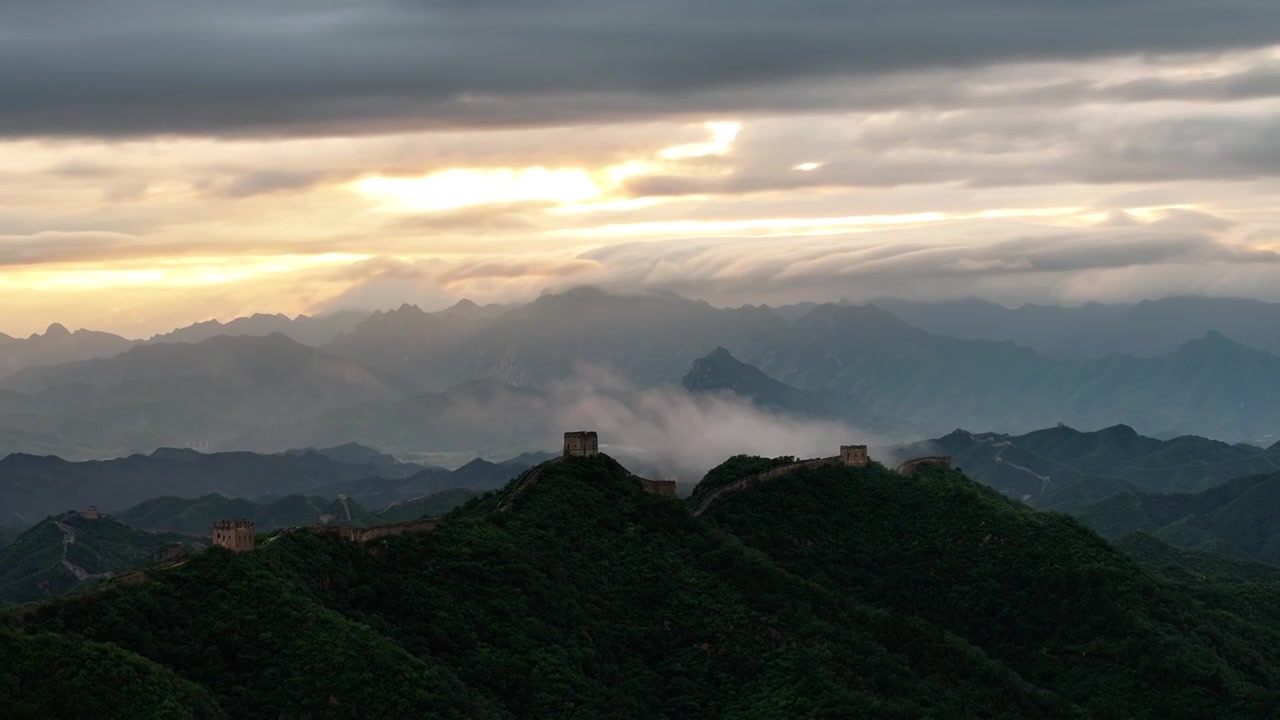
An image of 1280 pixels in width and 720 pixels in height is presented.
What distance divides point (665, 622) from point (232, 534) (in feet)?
129

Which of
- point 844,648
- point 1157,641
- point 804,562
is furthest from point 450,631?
point 1157,641

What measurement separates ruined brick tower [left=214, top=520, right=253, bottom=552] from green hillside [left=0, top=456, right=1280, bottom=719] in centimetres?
191

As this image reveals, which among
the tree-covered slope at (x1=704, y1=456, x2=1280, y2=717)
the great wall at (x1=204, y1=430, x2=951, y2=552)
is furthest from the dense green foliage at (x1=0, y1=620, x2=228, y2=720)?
the tree-covered slope at (x1=704, y1=456, x2=1280, y2=717)

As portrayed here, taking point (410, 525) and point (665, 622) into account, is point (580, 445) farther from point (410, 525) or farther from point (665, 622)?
point (665, 622)

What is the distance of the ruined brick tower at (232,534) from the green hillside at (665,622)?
1906 mm

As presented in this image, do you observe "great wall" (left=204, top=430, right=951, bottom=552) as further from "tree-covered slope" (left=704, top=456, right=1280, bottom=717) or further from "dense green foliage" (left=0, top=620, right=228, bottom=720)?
"dense green foliage" (left=0, top=620, right=228, bottom=720)

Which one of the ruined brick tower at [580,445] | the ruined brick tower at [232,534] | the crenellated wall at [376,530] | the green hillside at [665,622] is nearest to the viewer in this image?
the green hillside at [665,622]

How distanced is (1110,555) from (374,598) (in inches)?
3156

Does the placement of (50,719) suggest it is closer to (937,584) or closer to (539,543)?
(539,543)

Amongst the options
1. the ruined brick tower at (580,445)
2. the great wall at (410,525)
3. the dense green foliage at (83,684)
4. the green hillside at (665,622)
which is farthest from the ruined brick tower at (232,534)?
the ruined brick tower at (580,445)

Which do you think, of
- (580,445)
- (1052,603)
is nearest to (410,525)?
(580,445)

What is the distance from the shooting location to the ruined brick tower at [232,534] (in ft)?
465

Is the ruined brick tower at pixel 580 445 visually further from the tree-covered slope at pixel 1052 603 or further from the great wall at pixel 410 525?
the tree-covered slope at pixel 1052 603

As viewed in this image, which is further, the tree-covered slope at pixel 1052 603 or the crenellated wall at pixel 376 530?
the tree-covered slope at pixel 1052 603
